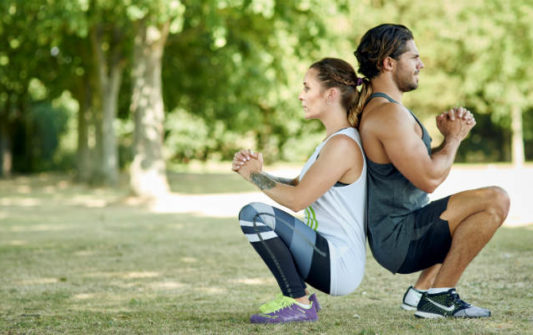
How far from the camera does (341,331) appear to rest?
13.3ft

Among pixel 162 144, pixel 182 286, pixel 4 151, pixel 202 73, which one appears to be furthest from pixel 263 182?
pixel 4 151

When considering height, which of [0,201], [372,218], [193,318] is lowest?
[0,201]

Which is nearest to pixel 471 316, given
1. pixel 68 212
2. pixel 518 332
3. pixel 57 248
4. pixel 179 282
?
pixel 518 332

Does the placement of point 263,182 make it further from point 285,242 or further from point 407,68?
point 407,68

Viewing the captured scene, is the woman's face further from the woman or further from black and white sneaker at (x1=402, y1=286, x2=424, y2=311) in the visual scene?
black and white sneaker at (x1=402, y1=286, x2=424, y2=311)

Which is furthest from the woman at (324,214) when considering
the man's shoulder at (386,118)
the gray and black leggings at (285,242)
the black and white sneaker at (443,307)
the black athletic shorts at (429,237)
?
the black and white sneaker at (443,307)

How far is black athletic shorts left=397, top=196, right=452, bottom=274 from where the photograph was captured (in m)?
4.09

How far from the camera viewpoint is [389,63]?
13.4 ft

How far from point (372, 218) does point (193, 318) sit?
53.1 inches

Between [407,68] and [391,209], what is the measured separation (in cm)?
79

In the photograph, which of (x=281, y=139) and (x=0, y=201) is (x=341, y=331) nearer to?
(x=0, y=201)

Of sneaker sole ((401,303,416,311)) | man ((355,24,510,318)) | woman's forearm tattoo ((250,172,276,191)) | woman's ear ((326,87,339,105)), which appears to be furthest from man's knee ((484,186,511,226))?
woman's forearm tattoo ((250,172,276,191))

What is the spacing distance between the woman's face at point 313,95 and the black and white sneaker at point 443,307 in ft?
4.09

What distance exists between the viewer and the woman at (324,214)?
4043 mm
